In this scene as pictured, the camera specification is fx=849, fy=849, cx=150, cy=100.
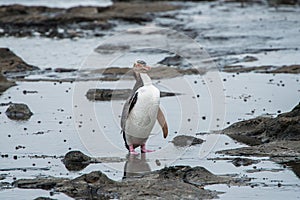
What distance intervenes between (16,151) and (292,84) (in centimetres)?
747

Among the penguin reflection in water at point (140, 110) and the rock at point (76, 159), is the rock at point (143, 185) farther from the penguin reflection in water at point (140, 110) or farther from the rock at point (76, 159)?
the penguin reflection in water at point (140, 110)

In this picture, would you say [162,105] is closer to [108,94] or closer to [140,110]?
[108,94]

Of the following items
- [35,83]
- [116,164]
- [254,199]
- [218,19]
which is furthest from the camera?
[218,19]

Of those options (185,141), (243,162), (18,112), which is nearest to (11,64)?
(18,112)

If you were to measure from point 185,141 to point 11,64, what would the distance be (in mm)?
9970

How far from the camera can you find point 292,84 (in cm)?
1761

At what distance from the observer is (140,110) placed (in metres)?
11.6

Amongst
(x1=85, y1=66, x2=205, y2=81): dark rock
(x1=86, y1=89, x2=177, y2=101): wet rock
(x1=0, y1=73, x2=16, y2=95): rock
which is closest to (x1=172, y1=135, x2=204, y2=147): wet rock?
(x1=86, y1=89, x2=177, y2=101): wet rock

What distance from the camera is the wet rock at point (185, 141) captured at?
12.3m

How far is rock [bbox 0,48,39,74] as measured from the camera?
20938 millimetres

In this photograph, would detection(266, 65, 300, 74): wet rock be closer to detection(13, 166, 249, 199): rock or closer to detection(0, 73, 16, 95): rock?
detection(0, 73, 16, 95): rock

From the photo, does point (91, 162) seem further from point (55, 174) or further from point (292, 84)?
point (292, 84)

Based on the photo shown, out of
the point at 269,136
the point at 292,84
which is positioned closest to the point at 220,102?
the point at 292,84

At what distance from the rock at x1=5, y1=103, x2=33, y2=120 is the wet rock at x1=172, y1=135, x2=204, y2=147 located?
133 inches
